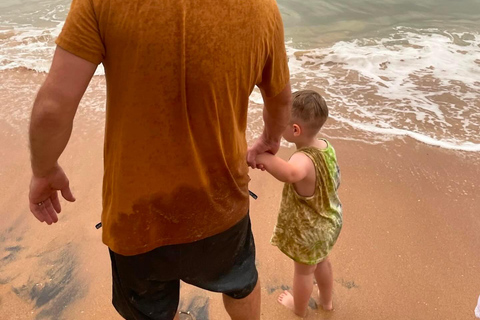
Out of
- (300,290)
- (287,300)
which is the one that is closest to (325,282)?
(300,290)

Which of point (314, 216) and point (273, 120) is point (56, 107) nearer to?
point (273, 120)

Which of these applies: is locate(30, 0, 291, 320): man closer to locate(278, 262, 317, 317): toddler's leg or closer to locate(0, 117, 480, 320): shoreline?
locate(278, 262, 317, 317): toddler's leg

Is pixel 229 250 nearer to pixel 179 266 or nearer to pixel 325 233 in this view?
pixel 179 266

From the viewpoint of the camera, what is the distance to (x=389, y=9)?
353 inches

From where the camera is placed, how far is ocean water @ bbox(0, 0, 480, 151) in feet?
14.5

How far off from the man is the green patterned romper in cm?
38

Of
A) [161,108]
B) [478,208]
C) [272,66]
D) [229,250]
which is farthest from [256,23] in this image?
[478,208]

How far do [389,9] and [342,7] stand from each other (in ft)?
3.16

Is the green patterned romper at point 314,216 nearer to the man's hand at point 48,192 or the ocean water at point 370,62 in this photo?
the man's hand at point 48,192

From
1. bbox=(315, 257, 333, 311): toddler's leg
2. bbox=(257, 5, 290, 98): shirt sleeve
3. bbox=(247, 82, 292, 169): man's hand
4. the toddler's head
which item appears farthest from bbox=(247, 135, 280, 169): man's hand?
bbox=(315, 257, 333, 311): toddler's leg

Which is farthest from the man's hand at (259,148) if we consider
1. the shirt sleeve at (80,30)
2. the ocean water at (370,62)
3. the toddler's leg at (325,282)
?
the ocean water at (370,62)

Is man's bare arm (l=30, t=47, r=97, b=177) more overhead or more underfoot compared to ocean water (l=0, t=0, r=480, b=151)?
more overhead

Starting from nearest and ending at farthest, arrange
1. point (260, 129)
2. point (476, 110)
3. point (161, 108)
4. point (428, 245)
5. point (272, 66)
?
point (161, 108) → point (272, 66) → point (428, 245) → point (260, 129) → point (476, 110)

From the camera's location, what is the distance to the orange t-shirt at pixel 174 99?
1.16m
